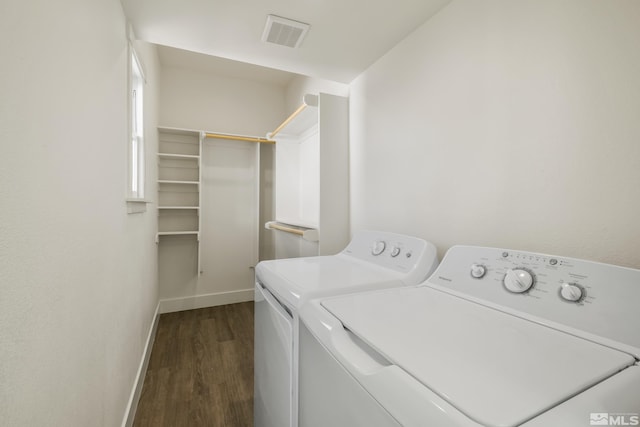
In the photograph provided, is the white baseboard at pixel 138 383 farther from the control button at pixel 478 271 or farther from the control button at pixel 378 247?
the control button at pixel 478 271

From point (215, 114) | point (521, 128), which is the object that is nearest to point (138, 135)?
point (215, 114)

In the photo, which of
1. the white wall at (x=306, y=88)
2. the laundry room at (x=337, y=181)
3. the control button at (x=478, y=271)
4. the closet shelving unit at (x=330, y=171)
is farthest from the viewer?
the white wall at (x=306, y=88)

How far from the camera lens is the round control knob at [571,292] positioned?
2.33ft

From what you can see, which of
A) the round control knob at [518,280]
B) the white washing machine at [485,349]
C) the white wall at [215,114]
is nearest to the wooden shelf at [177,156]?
the white wall at [215,114]

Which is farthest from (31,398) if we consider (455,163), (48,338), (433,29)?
(433,29)

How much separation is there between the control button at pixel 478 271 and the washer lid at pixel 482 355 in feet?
0.39

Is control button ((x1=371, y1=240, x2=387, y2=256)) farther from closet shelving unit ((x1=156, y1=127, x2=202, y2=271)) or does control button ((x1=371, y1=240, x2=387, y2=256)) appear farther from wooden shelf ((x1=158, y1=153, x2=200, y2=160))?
wooden shelf ((x1=158, y1=153, x2=200, y2=160))

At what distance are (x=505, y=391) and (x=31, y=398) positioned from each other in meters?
0.89

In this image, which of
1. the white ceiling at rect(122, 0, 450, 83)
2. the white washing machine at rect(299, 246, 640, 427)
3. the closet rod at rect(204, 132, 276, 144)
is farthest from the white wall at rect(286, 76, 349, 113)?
the white washing machine at rect(299, 246, 640, 427)

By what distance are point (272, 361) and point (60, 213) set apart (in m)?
0.88

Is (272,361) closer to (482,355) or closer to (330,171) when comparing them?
(482,355)

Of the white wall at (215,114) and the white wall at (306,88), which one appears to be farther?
the white wall at (215,114)

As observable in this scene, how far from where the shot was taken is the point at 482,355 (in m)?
0.55

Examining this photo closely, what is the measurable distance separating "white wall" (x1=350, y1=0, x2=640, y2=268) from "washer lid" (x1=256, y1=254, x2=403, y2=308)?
0.38 m
